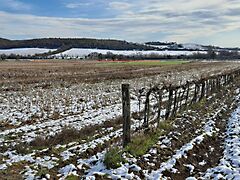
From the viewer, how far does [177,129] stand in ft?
44.9

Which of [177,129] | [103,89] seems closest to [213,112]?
[177,129]

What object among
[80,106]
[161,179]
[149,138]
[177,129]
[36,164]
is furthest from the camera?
[80,106]

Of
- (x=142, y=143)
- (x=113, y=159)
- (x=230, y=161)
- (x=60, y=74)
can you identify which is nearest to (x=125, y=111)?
(x=142, y=143)

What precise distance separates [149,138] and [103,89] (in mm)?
19287

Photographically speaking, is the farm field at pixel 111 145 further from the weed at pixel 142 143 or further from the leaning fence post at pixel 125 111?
the leaning fence post at pixel 125 111

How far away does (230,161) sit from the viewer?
10.0 metres

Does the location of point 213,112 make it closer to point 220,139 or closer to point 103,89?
point 220,139

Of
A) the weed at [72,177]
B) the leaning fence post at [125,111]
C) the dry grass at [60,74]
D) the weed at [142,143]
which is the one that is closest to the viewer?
the weed at [72,177]

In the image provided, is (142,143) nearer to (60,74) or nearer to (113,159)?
(113,159)

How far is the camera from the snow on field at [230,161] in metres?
8.86

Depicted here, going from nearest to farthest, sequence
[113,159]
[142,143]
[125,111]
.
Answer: [113,159], [125,111], [142,143]

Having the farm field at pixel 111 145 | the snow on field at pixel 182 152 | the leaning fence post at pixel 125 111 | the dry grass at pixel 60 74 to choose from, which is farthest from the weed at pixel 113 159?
the dry grass at pixel 60 74

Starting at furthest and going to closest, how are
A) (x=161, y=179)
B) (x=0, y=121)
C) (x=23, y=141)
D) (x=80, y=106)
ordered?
(x=80, y=106), (x=0, y=121), (x=23, y=141), (x=161, y=179)

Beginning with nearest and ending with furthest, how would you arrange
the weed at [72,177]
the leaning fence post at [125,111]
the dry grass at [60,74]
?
the weed at [72,177] < the leaning fence post at [125,111] < the dry grass at [60,74]
